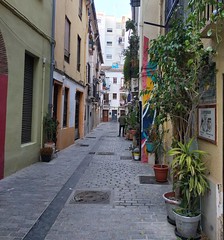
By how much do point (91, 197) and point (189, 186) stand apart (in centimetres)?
244

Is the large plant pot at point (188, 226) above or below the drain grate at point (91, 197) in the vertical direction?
above

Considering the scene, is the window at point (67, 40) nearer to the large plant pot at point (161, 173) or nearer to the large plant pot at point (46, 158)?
the large plant pot at point (46, 158)

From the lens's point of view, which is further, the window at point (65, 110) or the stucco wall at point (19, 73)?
the window at point (65, 110)

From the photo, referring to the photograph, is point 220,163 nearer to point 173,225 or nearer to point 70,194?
point 173,225

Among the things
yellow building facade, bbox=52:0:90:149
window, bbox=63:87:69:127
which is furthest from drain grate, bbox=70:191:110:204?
window, bbox=63:87:69:127

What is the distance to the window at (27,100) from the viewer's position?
8005 millimetres

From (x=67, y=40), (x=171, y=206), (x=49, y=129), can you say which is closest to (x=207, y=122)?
(x=171, y=206)

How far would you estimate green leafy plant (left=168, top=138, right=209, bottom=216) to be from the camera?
3426 millimetres

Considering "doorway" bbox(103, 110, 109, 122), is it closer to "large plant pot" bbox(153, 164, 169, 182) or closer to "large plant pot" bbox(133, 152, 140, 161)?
"large plant pot" bbox(133, 152, 140, 161)

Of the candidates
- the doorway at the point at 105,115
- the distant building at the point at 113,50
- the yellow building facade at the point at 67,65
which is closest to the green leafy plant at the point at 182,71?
the yellow building facade at the point at 67,65

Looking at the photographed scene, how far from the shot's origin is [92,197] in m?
5.28

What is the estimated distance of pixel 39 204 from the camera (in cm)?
475

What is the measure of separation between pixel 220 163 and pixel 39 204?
3.28 meters

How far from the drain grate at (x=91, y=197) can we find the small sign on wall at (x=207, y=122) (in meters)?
2.34
